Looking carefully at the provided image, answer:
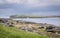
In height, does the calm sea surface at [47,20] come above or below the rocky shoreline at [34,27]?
above

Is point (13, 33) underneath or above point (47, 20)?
underneath

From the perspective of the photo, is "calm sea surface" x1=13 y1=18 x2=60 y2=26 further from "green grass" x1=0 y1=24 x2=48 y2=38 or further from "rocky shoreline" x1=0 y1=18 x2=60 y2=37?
"green grass" x1=0 y1=24 x2=48 y2=38

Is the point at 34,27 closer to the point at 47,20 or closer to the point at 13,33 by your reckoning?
the point at 47,20

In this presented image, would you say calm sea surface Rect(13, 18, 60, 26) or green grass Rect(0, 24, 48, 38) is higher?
calm sea surface Rect(13, 18, 60, 26)

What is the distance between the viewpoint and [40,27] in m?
2.12

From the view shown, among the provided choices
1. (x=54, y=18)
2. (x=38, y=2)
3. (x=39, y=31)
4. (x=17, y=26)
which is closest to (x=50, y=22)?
(x=54, y=18)

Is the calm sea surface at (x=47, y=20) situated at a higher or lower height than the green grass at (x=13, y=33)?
higher

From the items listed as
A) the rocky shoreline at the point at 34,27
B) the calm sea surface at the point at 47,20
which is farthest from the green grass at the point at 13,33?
the calm sea surface at the point at 47,20

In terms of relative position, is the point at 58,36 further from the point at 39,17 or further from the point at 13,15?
the point at 13,15

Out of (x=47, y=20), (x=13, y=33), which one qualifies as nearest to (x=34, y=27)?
(x=47, y=20)

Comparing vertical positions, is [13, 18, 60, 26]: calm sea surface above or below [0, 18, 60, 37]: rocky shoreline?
above

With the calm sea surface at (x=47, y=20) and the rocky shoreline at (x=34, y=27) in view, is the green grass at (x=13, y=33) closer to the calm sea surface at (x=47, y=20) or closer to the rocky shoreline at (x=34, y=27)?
the rocky shoreline at (x=34, y=27)

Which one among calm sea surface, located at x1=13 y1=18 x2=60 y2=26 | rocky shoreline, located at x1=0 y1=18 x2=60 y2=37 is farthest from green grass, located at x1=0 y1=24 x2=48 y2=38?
calm sea surface, located at x1=13 y1=18 x2=60 y2=26

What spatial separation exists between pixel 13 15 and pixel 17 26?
19cm
